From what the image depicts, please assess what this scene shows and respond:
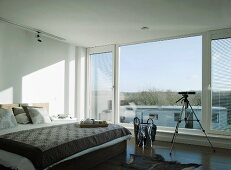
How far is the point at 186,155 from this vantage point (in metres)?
3.98

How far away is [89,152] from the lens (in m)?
3.20

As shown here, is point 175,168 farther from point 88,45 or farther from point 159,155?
point 88,45

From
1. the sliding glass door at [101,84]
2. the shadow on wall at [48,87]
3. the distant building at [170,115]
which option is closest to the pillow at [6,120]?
the shadow on wall at [48,87]

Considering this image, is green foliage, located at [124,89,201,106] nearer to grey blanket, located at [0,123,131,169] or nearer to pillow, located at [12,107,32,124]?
grey blanket, located at [0,123,131,169]

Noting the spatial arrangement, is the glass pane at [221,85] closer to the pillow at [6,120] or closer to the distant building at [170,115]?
the distant building at [170,115]

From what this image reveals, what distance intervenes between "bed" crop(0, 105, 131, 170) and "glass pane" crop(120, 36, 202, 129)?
6.72 ft

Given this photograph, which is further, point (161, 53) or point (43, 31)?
point (161, 53)

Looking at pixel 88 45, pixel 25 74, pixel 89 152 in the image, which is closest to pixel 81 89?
pixel 88 45

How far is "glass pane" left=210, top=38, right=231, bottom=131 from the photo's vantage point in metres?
4.64

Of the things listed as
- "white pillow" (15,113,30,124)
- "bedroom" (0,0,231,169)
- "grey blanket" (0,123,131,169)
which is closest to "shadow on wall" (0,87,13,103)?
"bedroom" (0,0,231,169)

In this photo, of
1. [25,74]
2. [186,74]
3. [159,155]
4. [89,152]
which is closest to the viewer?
[89,152]

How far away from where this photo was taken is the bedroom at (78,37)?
3576mm

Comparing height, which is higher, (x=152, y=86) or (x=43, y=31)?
(x=43, y=31)

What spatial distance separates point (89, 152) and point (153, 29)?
9.31ft
